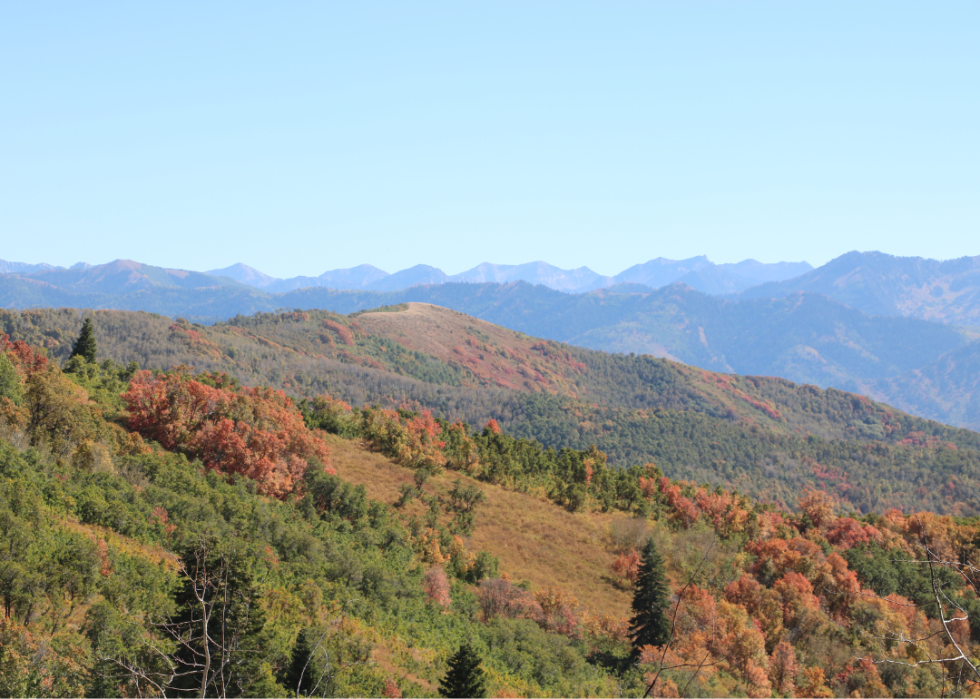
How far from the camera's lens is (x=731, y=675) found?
158ft

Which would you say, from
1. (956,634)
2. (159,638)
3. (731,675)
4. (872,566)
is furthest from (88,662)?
(872,566)

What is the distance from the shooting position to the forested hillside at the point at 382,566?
70.3 ft

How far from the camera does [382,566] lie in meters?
46.8

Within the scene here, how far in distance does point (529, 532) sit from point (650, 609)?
23.8 meters

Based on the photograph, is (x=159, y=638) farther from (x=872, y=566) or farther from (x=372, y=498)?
(x=872, y=566)

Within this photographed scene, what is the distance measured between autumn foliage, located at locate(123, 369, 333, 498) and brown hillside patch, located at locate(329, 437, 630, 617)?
28.9 ft

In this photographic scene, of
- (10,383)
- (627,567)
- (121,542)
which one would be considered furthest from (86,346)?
(627,567)

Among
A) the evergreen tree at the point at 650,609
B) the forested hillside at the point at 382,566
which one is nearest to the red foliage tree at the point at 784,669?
the forested hillside at the point at 382,566

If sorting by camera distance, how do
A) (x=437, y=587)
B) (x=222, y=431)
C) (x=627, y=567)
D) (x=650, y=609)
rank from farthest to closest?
1. (x=627, y=567)
2. (x=222, y=431)
3. (x=650, y=609)
4. (x=437, y=587)

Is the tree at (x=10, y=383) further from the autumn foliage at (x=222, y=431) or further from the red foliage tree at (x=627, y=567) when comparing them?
the red foliage tree at (x=627, y=567)

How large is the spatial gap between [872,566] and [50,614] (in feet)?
266

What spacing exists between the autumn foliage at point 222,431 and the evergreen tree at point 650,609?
31.9 meters

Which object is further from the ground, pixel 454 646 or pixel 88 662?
pixel 88 662

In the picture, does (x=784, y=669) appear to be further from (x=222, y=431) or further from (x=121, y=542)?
(x=222, y=431)
